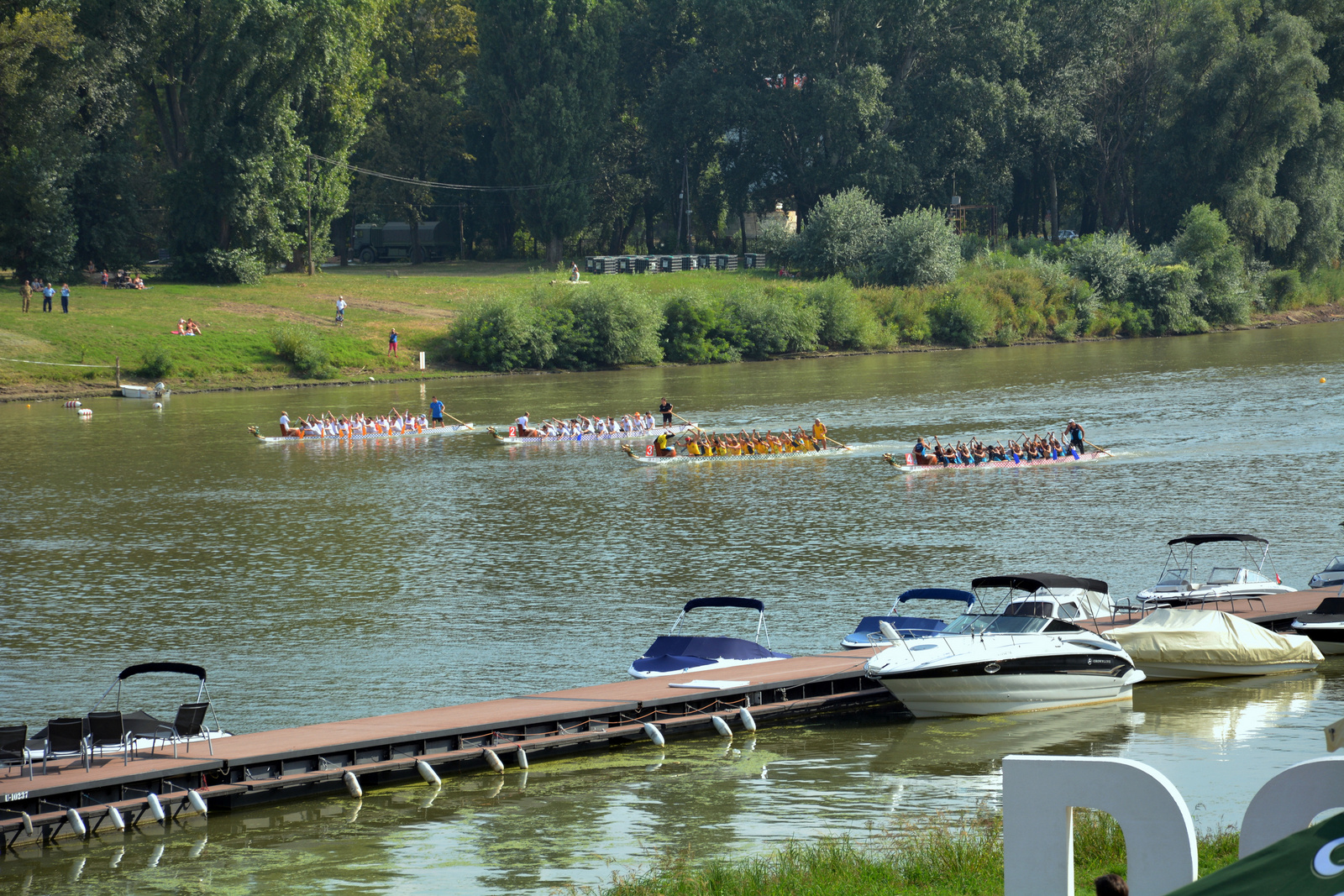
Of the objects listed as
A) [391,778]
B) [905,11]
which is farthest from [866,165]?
[391,778]

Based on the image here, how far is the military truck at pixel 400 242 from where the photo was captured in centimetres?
11225

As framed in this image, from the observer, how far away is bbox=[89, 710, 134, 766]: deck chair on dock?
17672mm

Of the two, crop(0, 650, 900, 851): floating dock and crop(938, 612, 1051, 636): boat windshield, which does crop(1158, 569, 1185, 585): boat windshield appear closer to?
crop(938, 612, 1051, 636): boat windshield

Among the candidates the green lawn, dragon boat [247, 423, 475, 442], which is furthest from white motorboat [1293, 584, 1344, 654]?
the green lawn

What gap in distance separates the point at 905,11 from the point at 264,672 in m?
91.1

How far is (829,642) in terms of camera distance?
2511cm

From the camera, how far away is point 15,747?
17266 millimetres

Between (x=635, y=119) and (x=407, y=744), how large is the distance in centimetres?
10107

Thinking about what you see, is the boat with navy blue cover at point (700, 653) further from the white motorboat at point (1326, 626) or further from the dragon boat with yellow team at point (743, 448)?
the dragon boat with yellow team at point (743, 448)

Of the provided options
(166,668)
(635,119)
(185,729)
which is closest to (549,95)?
(635,119)

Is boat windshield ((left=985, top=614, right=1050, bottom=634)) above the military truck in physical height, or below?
below

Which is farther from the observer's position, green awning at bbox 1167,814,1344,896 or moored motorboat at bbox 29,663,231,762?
moored motorboat at bbox 29,663,231,762

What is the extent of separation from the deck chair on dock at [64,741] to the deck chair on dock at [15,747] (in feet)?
0.80

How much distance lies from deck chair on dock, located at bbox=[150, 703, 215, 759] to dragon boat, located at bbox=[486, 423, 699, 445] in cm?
3632
